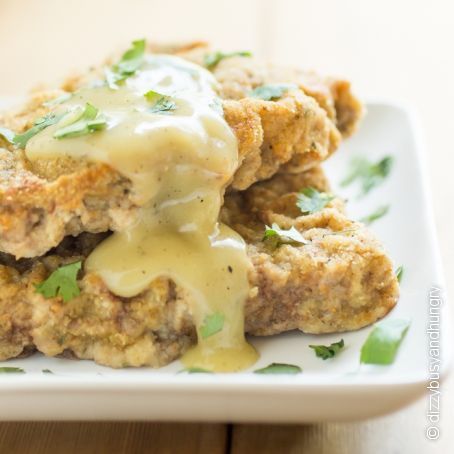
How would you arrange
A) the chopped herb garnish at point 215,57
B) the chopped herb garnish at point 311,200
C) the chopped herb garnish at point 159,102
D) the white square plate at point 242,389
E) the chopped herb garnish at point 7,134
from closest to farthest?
the white square plate at point 242,389
the chopped herb garnish at point 159,102
the chopped herb garnish at point 7,134
the chopped herb garnish at point 311,200
the chopped herb garnish at point 215,57

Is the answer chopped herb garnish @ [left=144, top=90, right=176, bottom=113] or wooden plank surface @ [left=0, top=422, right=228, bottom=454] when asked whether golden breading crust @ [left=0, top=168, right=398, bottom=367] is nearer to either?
wooden plank surface @ [left=0, top=422, right=228, bottom=454]

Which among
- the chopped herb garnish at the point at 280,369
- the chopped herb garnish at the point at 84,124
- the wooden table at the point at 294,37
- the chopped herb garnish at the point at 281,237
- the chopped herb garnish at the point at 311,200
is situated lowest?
the wooden table at the point at 294,37

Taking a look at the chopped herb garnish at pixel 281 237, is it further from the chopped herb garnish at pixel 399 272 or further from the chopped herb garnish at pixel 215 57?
the chopped herb garnish at pixel 215 57

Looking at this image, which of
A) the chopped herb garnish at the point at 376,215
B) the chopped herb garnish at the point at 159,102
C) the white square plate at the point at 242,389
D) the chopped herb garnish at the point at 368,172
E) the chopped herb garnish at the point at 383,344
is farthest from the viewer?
the chopped herb garnish at the point at 368,172

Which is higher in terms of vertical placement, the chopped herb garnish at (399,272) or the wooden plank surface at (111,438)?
the chopped herb garnish at (399,272)

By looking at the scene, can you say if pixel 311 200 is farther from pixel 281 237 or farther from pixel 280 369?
pixel 280 369

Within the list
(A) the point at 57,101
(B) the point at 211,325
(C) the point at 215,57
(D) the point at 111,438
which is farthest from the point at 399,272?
(A) the point at 57,101

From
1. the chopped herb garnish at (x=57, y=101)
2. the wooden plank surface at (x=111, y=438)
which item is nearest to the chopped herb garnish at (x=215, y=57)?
the chopped herb garnish at (x=57, y=101)

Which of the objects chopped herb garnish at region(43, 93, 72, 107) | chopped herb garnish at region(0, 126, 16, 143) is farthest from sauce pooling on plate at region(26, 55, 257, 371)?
chopped herb garnish at region(43, 93, 72, 107)
